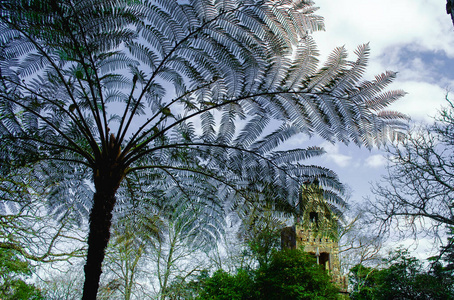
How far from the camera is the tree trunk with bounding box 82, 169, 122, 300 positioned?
1867 millimetres

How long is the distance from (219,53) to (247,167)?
3.60 ft

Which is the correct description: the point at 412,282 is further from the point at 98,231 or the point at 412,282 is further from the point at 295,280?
→ the point at 98,231

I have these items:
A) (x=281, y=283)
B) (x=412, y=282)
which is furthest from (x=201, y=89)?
(x=412, y=282)

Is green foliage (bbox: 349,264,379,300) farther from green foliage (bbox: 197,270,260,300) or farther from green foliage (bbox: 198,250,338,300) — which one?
green foliage (bbox: 197,270,260,300)

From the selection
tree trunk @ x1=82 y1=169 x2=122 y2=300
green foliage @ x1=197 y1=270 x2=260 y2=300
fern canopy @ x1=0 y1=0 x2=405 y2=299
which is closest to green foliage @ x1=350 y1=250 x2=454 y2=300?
green foliage @ x1=197 y1=270 x2=260 y2=300

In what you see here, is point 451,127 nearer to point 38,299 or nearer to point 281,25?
point 281,25

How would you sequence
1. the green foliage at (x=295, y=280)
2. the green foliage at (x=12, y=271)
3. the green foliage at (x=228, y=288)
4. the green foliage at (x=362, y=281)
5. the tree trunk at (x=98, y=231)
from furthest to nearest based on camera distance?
the green foliage at (x=362, y=281) → the green foliage at (x=228, y=288) → the green foliage at (x=295, y=280) → the green foliage at (x=12, y=271) → the tree trunk at (x=98, y=231)

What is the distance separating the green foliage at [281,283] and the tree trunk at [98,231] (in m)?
6.43

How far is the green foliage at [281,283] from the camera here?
290 inches

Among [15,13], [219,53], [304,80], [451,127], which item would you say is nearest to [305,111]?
[304,80]

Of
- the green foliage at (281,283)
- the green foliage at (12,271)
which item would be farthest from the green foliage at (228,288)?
the green foliage at (12,271)

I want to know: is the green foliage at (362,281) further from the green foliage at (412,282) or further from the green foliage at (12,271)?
the green foliage at (12,271)

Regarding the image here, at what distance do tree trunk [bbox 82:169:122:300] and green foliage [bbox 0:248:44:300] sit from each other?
12.5 feet

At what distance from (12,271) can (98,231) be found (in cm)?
608
